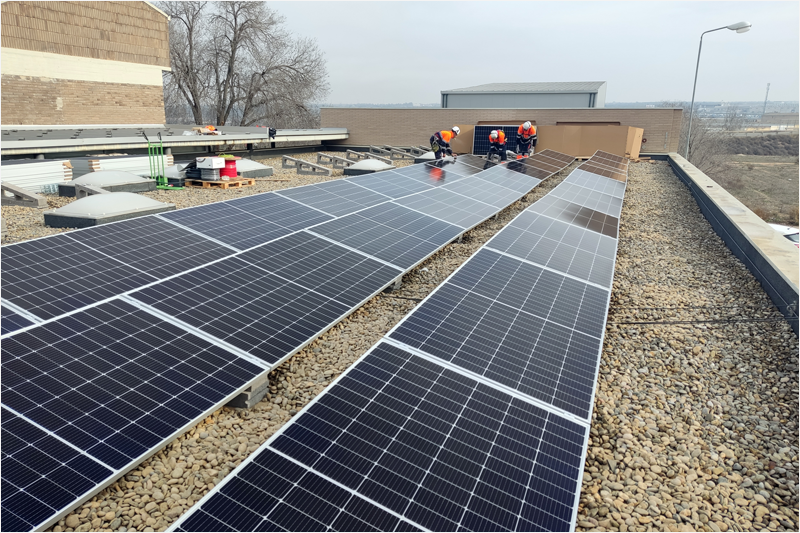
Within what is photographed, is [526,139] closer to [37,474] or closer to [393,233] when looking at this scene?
[393,233]

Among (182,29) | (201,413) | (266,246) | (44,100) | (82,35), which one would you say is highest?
(182,29)

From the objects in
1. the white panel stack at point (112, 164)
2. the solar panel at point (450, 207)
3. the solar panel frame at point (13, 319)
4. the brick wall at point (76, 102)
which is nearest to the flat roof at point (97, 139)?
the brick wall at point (76, 102)

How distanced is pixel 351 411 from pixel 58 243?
21.4 ft

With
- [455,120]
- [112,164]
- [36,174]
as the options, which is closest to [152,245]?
[36,174]

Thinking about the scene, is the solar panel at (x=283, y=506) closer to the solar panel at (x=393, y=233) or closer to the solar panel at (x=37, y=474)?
the solar panel at (x=37, y=474)

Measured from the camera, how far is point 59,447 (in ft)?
15.8

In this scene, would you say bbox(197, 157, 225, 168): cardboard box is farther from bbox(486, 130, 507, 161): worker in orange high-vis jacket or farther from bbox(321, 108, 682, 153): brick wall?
bbox(321, 108, 682, 153): brick wall

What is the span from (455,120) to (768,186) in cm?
5902

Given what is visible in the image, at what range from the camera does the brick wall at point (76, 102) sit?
3288 centimetres

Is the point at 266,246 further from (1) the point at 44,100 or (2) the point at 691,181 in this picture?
(1) the point at 44,100

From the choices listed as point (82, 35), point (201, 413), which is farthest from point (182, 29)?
point (201, 413)

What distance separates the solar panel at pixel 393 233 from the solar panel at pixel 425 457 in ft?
15.6

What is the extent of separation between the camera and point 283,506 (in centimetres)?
422

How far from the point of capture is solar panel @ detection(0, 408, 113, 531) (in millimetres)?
4277
